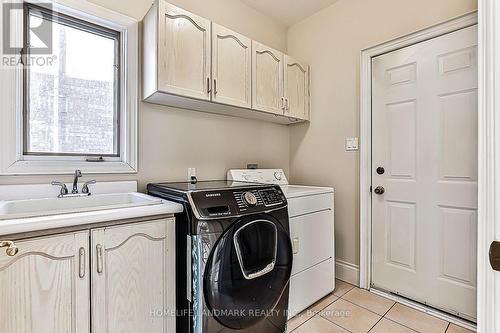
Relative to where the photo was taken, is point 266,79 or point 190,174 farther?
point 266,79

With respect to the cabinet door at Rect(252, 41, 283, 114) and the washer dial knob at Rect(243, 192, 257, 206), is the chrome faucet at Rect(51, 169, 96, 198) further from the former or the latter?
the cabinet door at Rect(252, 41, 283, 114)

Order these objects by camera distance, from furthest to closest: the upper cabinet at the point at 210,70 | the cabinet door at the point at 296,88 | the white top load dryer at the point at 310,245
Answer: the cabinet door at the point at 296,88, the white top load dryer at the point at 310,245, the upper cabinet at the point at 210,70

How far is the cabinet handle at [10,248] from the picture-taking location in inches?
36.1

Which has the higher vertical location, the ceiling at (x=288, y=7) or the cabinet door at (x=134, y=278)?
the ceiling at (x=288, y=7)

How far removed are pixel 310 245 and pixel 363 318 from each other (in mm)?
611

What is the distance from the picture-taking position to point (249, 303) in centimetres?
145

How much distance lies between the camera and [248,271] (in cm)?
142

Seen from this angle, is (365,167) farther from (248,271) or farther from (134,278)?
(134,278)

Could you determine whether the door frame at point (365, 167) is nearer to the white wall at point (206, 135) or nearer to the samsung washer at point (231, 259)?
the white wall at point (206, 135)

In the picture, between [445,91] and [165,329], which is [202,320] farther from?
[445,91]

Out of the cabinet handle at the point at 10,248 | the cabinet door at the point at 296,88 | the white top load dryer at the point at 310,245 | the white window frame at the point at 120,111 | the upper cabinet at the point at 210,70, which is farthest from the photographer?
the cabinet door at the point at 296,88

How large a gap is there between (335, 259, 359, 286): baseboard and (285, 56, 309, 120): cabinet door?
4.87 ft
